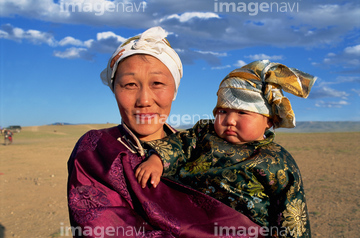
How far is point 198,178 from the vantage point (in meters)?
2.52

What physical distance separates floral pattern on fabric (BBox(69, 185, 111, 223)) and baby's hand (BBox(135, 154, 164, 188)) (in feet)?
0.88

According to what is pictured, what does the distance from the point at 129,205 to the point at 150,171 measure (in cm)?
28

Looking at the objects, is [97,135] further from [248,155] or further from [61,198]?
[61,198]

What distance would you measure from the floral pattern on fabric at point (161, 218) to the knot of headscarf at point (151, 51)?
1.06 meters

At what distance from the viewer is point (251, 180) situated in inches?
98.2

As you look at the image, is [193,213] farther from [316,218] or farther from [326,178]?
[326,178]

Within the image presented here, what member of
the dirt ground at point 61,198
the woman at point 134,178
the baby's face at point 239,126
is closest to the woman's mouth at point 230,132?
the baby's face at point 239,126

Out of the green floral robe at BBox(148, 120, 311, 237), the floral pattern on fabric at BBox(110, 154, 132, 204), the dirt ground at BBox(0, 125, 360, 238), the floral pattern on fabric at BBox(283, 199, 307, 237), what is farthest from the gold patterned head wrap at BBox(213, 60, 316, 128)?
the dirt ground at BBox(0, 125, 360, 238)

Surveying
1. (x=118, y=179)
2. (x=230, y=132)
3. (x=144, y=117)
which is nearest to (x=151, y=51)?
(x=144, y=117)

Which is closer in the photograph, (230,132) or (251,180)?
(251,180)

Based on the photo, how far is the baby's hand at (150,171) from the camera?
2328mm

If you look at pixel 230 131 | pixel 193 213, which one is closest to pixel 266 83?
pixel 230 131

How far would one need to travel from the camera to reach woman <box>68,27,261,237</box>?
2.21 m

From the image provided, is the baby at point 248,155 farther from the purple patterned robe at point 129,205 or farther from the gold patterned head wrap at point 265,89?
the purple patterned robe at point 129,205
